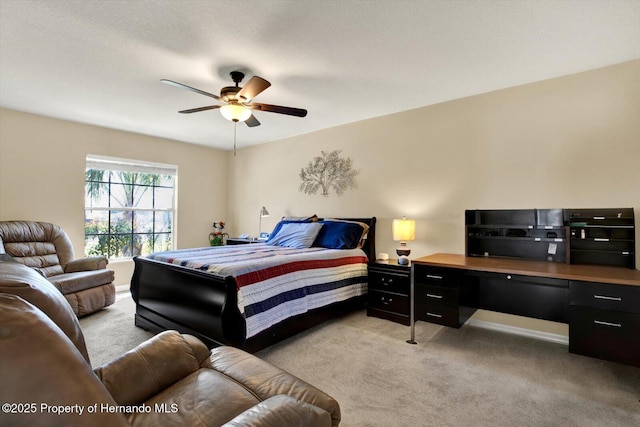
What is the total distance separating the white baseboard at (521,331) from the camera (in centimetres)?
288

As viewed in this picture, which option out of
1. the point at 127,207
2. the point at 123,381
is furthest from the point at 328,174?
the point at 123,381

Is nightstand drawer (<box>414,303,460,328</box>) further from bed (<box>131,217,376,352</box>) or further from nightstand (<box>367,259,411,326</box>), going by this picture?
bed (<box>131,217,376,352</box>)

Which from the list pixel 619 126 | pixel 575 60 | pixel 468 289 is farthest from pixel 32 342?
pixel 619 126

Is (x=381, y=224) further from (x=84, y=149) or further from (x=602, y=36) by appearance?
(x=84, y=149)

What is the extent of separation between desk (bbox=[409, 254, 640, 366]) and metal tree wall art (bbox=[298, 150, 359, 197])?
190 cm

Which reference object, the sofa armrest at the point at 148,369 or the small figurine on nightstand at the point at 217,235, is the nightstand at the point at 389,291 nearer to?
the sofa armrest at the point at 148,369

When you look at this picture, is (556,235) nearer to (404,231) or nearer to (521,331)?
(521,331)

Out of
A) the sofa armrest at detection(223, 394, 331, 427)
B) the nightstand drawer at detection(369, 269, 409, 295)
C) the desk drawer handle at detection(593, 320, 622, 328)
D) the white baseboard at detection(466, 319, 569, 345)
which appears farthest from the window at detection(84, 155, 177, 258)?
the desk drawer handle at detection(593, 320, 622, 328)

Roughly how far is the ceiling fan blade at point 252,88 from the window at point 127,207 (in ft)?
10.6

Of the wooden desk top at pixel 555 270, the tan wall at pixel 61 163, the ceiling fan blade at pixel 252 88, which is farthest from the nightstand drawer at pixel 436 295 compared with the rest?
the tan wall at pixel 61 163

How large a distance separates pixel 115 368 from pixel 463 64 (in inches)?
125

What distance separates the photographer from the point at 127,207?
16.6 ft

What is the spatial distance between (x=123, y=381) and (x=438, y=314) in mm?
2442

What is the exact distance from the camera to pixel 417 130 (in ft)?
12.5
